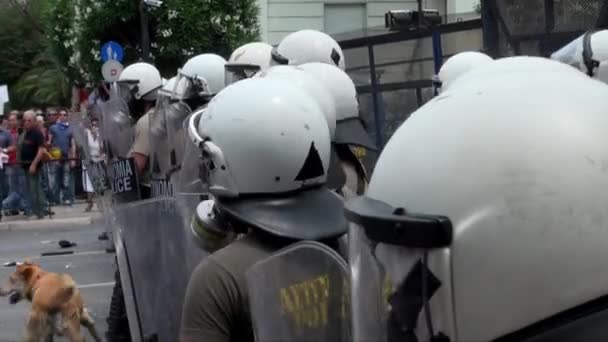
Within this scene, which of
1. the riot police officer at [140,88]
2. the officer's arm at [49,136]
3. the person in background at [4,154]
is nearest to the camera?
the riot police officer at [140,88]

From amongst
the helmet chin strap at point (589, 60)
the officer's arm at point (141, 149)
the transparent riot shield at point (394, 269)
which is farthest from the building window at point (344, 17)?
the transparent riot shield at point (394, 269)

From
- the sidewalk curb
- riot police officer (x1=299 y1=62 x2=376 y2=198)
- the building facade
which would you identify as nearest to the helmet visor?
riot police officer (x1=299 y1=62 x2=376 y2=198)

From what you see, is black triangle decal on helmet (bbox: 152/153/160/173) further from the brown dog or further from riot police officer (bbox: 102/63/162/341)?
the brown dog

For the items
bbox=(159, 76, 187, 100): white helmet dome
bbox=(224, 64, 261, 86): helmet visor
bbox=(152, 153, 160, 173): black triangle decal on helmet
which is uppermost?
bbox=(224, 64, 261, 86): helmet visor

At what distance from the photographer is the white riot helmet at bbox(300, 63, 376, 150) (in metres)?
4.92

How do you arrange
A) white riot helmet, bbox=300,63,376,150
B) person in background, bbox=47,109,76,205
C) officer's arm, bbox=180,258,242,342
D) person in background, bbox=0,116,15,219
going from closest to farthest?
officer's arm, bbox=180,258,242,342, white riot helmet, bbox=300,63,376,150, person in background, bbox=0,116,15,219, person in background, bbox=47,109,76,205

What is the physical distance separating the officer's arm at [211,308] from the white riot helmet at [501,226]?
1027mm

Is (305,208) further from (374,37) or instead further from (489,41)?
(374,37)

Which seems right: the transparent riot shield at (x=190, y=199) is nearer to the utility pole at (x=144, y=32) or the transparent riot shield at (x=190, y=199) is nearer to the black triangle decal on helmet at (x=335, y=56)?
the black triangle decal on helmet at (x=335, y=56)

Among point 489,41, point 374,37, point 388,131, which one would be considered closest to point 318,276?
point 489,41

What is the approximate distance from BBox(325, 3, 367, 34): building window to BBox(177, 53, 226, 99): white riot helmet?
2024 cm

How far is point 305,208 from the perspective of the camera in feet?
10.1

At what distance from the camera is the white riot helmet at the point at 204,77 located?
6895 millimetres

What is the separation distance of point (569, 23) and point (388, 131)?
2.89 metres
